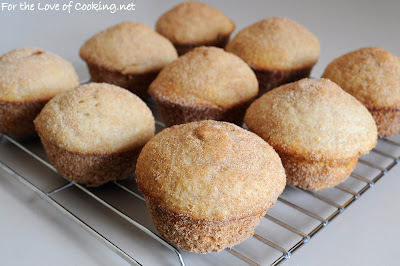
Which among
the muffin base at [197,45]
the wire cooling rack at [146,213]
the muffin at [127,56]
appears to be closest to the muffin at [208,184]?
the wire cooling rack at [146,213]

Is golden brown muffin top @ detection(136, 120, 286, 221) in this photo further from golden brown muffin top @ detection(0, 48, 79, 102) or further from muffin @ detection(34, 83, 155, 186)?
golden brown muffin top @ detection(0, 48, 79, 102)

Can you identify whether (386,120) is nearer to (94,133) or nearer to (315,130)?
(315,130)

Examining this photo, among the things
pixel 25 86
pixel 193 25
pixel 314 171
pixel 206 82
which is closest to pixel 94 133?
pixel 25 86

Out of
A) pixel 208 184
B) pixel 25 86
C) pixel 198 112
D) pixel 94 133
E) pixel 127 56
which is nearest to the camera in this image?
pixel 208 184

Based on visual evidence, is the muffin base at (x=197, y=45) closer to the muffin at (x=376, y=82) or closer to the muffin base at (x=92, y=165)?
the muffin at (x=376, y=82)

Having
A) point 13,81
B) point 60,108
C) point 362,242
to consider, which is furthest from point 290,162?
point 13,81

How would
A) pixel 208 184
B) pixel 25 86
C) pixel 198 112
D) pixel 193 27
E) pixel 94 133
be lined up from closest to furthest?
pixel 208 184
pixel 94 133
pixel 25 86
pixel 198 112
pixel 193 27
